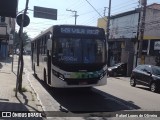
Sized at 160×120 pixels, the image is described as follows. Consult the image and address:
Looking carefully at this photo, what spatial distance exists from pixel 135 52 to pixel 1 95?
27.5m

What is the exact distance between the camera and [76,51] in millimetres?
14766

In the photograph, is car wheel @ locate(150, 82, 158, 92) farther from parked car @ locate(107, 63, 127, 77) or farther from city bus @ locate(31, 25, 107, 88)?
parked car @ locate(107, 63, 127, 77)

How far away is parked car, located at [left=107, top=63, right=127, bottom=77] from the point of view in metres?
35.5

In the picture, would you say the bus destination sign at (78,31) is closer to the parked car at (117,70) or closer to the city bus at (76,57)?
the city bus at (76,57)

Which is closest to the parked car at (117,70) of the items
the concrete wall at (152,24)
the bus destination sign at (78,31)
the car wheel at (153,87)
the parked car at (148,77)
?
the concrete wall at (152,24)

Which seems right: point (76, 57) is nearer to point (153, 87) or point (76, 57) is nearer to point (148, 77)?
point (153, 87)

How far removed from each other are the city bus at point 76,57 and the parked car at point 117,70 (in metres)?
20.2

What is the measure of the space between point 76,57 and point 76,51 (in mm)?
255

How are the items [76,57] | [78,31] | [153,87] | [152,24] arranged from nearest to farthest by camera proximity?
[76,57]
[78,31]
[153,87]
[152,24]

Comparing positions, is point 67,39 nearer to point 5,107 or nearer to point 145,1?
point 5,107

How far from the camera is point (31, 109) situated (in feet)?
36.5

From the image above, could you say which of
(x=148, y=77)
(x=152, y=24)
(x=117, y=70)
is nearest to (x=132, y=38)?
(x=152, y=24)

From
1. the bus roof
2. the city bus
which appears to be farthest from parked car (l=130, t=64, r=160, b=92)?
the bus roof

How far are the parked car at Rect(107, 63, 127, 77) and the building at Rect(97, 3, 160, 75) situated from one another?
67 cm
